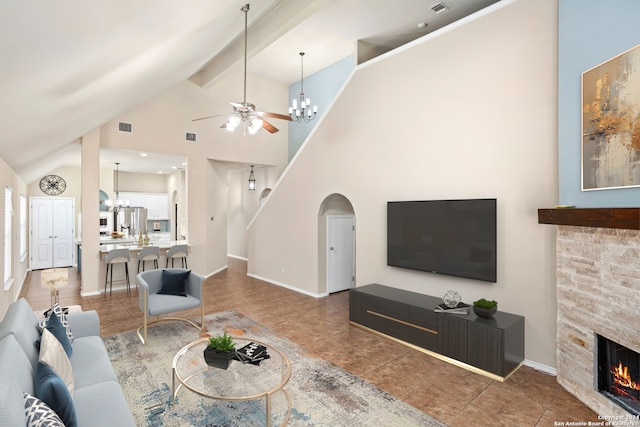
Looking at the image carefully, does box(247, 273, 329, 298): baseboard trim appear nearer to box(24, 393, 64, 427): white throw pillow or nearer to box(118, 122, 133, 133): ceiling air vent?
box(118, 122, 133, 133): ceiling air vent

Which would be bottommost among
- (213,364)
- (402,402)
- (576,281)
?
(402,402)

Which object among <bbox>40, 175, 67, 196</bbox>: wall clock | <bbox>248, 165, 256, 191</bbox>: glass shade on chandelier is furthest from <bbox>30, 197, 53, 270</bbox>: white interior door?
<bbox>248, 165, 256, 191</bbox>: glass shade on chandelier

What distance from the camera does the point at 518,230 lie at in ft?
12.5

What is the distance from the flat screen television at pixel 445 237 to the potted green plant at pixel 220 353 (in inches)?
117

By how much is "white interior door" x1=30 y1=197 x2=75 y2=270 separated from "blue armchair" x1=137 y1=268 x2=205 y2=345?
6.98m

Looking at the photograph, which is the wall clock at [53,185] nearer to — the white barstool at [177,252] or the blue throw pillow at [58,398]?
Result: the white barstool at [177,252]

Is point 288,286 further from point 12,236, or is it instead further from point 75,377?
point 12,236

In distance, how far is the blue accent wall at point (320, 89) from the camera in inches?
322

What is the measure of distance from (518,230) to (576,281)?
839 mm

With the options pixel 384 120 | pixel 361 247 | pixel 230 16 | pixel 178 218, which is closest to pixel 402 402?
pixel 361 247

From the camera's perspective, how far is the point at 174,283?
4.80 meters

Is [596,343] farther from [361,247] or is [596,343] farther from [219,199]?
[219,199]

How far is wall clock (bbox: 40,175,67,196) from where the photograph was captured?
9.48 meters

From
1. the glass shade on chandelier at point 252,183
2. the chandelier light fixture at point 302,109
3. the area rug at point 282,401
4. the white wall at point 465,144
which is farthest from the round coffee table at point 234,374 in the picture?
the glass shade on chandelier at point 252,183
